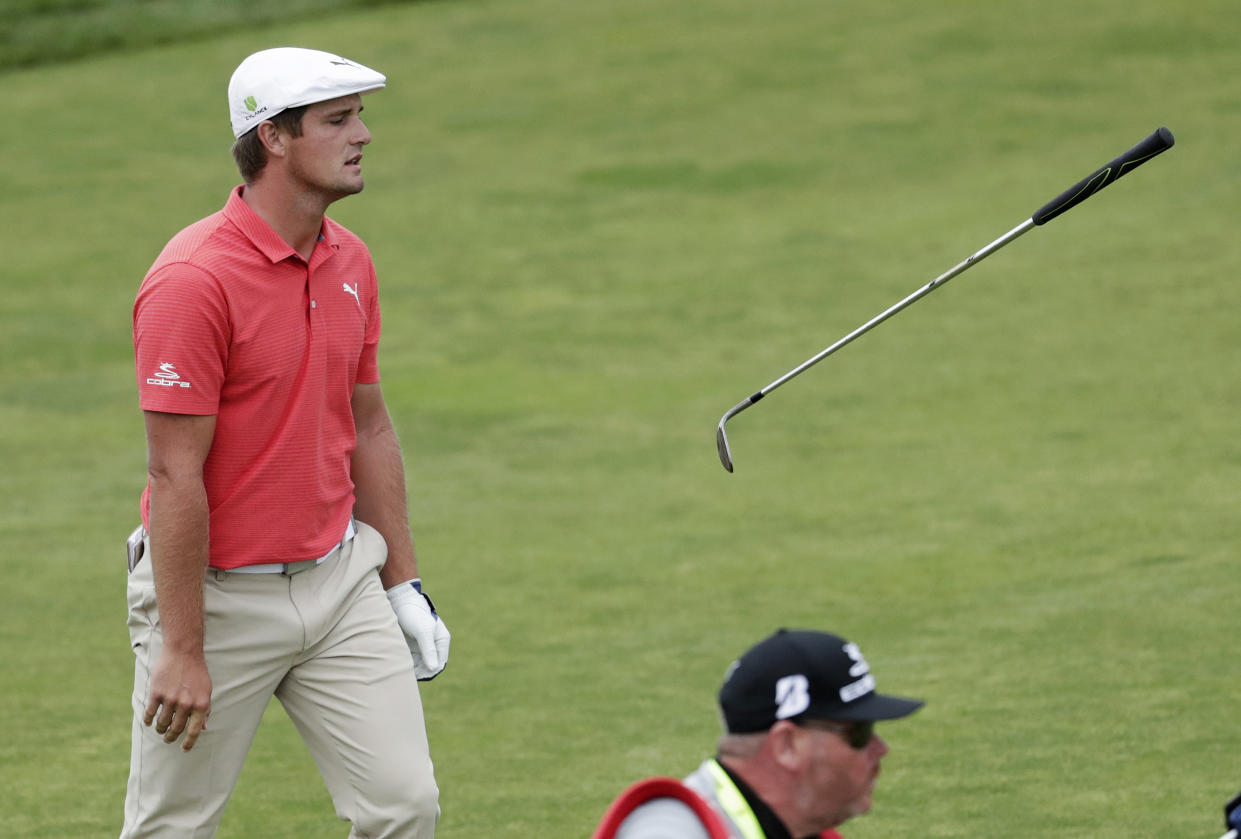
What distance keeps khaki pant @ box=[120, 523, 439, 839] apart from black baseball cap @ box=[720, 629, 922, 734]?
1.33 metres

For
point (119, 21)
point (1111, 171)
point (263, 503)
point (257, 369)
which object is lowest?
point (263, 503)

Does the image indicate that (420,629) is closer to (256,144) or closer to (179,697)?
Result: (179,697)

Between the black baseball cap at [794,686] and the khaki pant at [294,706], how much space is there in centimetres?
133

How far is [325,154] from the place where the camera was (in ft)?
13.3

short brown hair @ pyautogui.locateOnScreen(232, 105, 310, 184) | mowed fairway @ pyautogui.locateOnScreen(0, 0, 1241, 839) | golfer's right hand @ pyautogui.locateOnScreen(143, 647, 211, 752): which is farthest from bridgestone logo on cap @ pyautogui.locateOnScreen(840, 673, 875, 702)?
mowed fairway @ pyautogui.locateOnScreen(0, 0, 1241, 839)

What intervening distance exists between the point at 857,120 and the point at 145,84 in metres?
6.85

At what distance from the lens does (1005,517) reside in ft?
28.6

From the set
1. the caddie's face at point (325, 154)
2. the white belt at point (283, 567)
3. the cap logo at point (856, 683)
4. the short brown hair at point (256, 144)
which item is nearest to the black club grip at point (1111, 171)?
the caddie's face at point (325, 154)

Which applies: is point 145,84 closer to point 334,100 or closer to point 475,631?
point 475,631

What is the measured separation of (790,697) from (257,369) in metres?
1.57

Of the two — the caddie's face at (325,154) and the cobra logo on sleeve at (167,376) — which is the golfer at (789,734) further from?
the caddie's face at (325,154)

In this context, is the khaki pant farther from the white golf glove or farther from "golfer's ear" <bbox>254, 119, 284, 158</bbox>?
"golfer's ear" <bbox>254, 119, 284, 158</bbox>

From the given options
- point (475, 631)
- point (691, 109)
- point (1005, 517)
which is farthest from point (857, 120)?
point (475, 631)

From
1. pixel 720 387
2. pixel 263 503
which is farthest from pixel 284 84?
pixel 720 387
